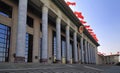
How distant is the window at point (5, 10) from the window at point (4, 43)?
6.32 ft

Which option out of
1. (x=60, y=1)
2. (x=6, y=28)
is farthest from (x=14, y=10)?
(x=60, y=1)

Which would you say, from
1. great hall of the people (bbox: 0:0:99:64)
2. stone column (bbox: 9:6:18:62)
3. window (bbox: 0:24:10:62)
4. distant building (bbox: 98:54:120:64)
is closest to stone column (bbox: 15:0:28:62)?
great hall of the people (bbox: 0:0:99:64)

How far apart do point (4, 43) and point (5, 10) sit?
4.89 m

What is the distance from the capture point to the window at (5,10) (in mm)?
23475

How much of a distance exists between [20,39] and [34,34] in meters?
13.0

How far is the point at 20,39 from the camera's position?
57.4ft

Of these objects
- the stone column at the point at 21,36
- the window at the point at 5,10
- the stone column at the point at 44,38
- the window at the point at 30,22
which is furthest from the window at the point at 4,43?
the stone column at the point at 21,36

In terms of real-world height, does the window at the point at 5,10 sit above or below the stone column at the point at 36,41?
above

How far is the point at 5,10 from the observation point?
24016 mm

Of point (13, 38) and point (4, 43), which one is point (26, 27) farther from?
point (4, 43)

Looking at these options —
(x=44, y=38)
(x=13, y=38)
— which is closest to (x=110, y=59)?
(x=44, y=38)

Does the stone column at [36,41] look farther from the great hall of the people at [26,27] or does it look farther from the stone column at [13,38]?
the stone column at [13,38]

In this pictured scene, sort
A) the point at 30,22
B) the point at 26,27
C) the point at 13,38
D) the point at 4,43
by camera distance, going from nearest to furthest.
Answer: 1. the point at 4,43
2. the point at 13,38
3. the point at 26,27
4. the point at 30,22

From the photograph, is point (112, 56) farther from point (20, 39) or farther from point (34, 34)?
point (20, 39)
